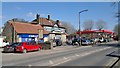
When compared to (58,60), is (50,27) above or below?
above

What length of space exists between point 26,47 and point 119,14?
12.7m

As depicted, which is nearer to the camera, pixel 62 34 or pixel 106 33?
pixel 62 34

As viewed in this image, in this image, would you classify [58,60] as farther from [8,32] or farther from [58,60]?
[8,32]

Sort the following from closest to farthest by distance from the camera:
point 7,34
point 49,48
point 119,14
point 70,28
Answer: point 119,14 → point 49,48 → point 7,34 → point 70,28

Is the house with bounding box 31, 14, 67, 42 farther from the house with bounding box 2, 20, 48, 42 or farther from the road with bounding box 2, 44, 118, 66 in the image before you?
the road with bounding box 2, 44, 118, 66

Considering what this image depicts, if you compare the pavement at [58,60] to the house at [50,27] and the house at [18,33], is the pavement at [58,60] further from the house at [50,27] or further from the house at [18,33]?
the house at [50,27]

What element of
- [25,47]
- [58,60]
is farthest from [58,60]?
[25,47]

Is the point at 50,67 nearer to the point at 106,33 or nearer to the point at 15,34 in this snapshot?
the point at 15,34

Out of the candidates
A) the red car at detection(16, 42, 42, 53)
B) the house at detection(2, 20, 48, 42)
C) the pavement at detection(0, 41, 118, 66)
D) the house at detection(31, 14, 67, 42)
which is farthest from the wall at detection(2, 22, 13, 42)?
the pavement at detection(0, 41, 118, 66)

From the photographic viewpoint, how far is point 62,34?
288 feet

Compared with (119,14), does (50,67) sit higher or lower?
lower

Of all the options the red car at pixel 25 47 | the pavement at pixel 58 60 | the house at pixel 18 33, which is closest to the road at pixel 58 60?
the pavement at pixel 58 60

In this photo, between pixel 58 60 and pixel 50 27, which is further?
pixel 50 27

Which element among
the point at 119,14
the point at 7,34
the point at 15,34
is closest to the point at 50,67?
the point at 119,14
